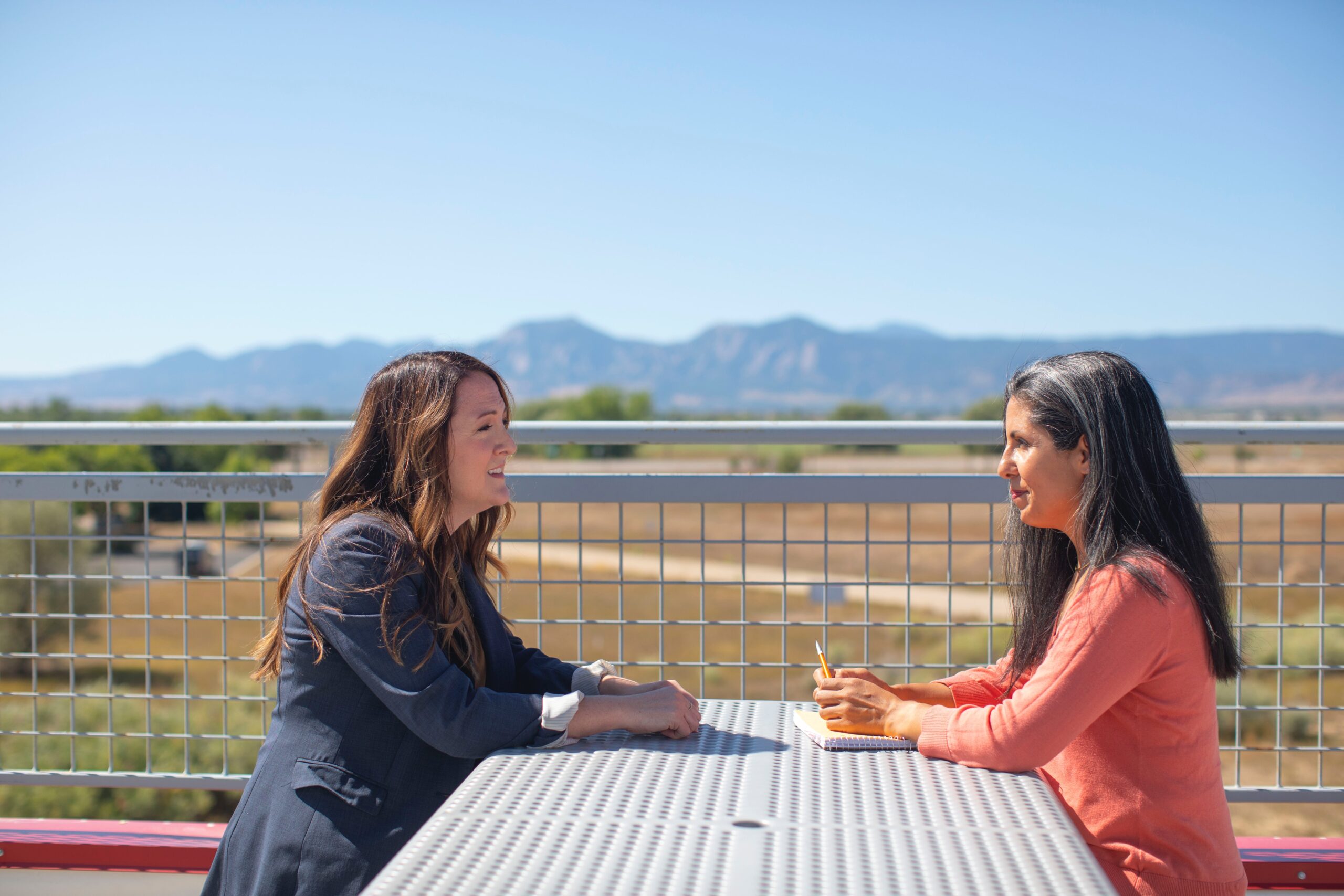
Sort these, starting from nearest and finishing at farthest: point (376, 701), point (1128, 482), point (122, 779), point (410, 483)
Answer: point (1128, 482), point (376, 701), point (410, 483), point (122, 779)

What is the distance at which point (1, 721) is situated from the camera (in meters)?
23.5

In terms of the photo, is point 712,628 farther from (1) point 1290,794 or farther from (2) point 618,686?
(2) point 618,686

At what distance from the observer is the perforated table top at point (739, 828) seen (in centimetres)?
107

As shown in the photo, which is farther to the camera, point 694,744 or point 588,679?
point 588,679

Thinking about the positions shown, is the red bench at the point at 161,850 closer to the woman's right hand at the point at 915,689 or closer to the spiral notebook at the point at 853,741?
the woman's right hand at the point at 915,689

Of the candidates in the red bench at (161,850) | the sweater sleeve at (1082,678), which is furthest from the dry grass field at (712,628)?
the sweater sleeve at (1082,678)

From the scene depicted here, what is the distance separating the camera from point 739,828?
1220mm

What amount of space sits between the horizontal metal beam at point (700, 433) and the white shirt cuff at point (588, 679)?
0.81 m

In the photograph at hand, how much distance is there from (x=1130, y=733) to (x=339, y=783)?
1.28 m

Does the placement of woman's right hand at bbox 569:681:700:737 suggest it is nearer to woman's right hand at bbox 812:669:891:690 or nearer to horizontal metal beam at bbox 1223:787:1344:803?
woman's right hand at bbox 812:669:891:690

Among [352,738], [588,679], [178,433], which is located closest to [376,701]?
[352,738]

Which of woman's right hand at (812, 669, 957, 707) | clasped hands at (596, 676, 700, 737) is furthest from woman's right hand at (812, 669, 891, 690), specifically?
clasped hands at (596, 676, 700, 737)

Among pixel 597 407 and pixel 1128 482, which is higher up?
pixel 1128 482

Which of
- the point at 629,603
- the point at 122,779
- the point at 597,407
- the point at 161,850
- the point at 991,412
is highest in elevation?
the point at 991,412
